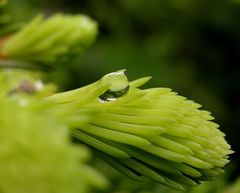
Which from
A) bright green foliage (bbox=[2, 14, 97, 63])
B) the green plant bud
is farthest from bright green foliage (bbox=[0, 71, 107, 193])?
bright green foliage (bbox=[2, 14, 97, 63])

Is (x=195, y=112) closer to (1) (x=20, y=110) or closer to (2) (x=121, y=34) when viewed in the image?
(1) (x=20, y=110)

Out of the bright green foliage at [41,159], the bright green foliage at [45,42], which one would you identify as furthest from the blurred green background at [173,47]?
the bright green foliage at [41,159]

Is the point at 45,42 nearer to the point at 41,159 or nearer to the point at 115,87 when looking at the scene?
the point at 115,87

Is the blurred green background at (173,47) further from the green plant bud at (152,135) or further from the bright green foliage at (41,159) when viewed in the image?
the bright green foliage at (41,159)

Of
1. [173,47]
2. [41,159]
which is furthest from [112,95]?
[173,47]

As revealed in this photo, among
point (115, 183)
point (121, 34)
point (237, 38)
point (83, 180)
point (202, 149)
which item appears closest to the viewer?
point (83, 180)

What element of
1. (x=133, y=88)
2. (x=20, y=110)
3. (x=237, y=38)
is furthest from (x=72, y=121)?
(x=237, y=38)

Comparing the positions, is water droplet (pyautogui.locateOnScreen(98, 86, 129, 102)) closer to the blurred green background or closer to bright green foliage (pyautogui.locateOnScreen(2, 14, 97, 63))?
bright green foliage (pyautogui.locateOnScreen(2, 14, 97, 63))
